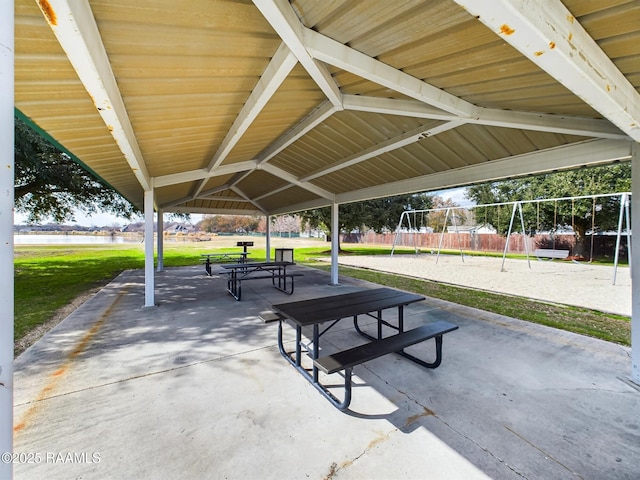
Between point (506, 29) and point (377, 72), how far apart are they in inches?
47.3

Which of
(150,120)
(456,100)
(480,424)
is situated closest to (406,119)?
(456,100)

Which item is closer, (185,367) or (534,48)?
(534,48)

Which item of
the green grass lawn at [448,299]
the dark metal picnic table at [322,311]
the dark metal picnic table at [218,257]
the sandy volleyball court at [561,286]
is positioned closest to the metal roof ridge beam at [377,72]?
the dark metal picnic table at [322,311]

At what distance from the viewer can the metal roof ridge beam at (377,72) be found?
1.92 m

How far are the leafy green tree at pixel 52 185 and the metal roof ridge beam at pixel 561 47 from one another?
25.3 feet

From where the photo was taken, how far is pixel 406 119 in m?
3.43

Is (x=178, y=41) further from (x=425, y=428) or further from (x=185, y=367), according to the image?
(x=425, y=428)

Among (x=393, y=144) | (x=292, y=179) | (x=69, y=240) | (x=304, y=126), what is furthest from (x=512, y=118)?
(x=69, y=240)

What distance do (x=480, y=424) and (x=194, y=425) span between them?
7.41 feet

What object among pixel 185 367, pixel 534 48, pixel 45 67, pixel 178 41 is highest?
pixel 178 41

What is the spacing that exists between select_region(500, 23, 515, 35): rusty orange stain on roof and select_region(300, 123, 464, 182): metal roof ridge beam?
6.60ft

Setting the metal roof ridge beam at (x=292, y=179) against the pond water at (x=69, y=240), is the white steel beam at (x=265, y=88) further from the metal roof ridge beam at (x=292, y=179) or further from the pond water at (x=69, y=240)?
the pond water at (x=69, y=240)

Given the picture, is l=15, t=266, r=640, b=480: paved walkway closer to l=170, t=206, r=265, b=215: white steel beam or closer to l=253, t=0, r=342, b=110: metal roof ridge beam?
l=253, t=0, r=342, b=110: metal roof ridge beam

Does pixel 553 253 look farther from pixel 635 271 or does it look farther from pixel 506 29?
pixel 506 29
